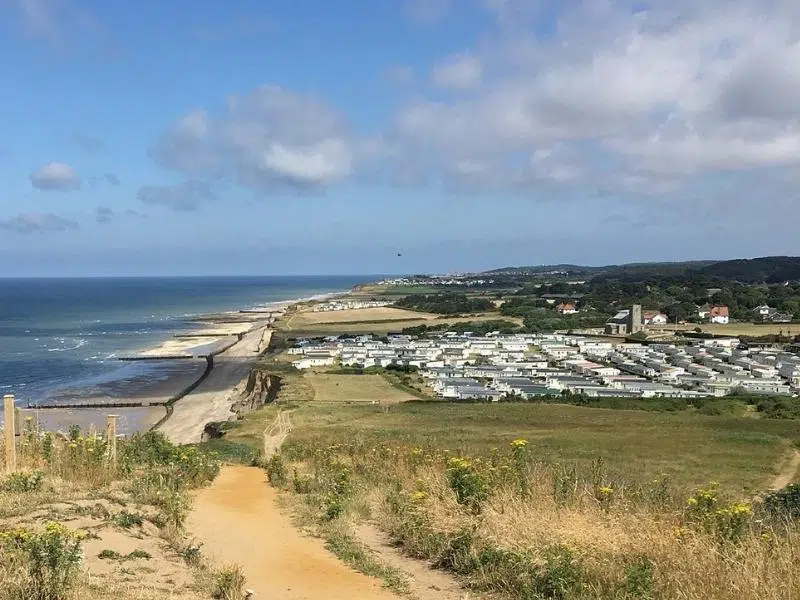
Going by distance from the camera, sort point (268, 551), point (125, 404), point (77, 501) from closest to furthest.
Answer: point (268, 551), point (77, 501), point (125, 404)

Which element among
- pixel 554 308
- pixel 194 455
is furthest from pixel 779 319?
pixel 194 455

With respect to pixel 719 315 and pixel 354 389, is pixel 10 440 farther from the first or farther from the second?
pixel 719 315

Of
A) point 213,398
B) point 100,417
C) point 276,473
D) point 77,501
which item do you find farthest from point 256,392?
point 77,501

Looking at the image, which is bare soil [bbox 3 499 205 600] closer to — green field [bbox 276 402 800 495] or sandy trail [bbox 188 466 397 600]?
sandy trail [bbox 188 466 397 600]

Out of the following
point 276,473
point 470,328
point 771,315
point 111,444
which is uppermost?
point 111,444

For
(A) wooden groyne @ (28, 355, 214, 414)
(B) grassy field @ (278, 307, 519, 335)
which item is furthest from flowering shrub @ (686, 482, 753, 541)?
(B) grassy field @ (278, 307, 519, 335)

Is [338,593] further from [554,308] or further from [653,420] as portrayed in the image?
[554,308]
